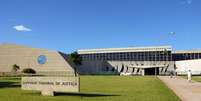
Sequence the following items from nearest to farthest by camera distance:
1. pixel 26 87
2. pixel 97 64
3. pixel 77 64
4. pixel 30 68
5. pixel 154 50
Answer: pixel 26 87
pixel 30 68
pixel 77 64
pixel 97 64
pixel 154 50

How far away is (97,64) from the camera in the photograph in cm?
15400

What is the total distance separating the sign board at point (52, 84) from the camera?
21.6 metres

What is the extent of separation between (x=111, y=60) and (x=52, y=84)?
506 ft

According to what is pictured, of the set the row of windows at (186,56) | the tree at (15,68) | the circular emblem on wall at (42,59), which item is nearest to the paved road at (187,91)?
the circular emblem on wall at (42,59)

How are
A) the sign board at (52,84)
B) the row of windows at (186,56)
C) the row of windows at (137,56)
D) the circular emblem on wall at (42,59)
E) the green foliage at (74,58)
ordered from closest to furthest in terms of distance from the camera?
1. the sign board at (52,84)
2. the circular emblem on wall at (42,59)
3. the green foliage at (74,58)
4. the row of windows at (186,56)
5. the row of windows at (137,56)

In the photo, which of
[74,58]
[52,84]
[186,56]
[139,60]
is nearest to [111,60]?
[139,60]

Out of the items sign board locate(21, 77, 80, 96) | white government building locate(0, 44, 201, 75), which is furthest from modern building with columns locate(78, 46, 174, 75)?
sign board locate(21, 77, 80, 96)

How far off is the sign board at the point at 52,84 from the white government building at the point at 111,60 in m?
97.8

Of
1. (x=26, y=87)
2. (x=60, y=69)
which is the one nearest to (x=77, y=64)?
(x=60, y=69)

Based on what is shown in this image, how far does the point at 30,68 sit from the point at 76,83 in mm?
103708

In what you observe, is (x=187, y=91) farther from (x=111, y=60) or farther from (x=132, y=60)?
(x=111, y=60)

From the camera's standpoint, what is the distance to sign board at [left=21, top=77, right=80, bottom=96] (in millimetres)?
21609

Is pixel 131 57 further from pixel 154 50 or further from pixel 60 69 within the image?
pixel 60 69

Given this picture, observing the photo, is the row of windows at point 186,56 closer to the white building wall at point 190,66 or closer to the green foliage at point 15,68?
the white building wall at point 190,66
